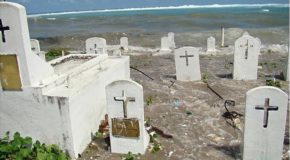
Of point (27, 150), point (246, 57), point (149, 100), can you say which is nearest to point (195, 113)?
point (149, 100)

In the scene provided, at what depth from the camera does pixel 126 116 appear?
7.04 meters

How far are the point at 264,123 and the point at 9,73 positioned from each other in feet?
17.9

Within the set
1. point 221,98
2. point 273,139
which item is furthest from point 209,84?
point 273,139

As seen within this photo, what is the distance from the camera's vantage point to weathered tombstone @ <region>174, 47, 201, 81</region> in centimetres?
1235

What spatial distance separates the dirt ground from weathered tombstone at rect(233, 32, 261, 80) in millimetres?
407

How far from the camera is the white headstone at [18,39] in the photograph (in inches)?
253

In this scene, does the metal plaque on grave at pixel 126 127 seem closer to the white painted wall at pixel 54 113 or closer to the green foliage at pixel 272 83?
the white painted wall at pixel 54 113

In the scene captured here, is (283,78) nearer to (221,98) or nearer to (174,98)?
(221,98)

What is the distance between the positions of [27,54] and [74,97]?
1332 millimetres

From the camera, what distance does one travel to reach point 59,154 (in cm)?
686

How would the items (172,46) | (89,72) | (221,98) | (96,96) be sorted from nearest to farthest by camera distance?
(96,96) → (89,72) → (221,98) → (172,46)

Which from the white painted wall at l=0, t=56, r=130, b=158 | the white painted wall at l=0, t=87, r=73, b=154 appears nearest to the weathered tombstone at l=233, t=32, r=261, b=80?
the white painted wall at l=0, t=56, r=130, b=158

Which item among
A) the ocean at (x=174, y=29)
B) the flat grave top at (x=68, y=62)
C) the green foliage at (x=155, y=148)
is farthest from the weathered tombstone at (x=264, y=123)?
the ocean at (x=174, y=29)

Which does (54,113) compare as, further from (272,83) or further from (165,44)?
(165,44)
